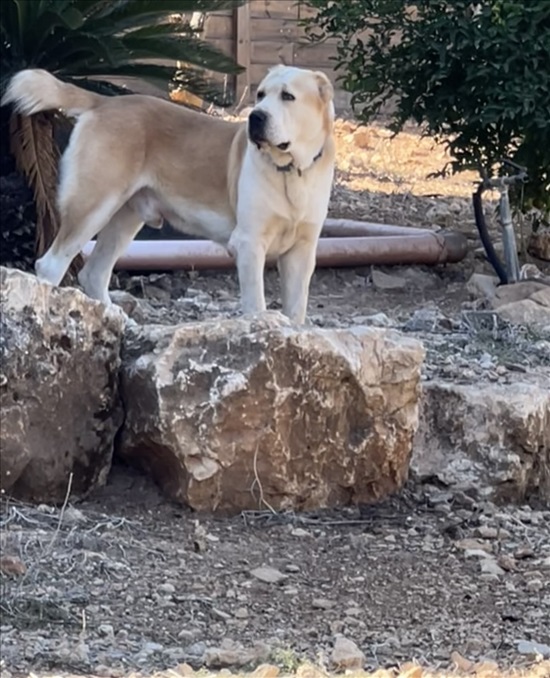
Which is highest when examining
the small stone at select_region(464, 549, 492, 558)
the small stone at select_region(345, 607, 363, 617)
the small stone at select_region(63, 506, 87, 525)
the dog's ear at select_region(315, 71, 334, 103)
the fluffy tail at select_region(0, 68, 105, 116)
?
the dog's ear at select_region(315, 71, 334, 103)

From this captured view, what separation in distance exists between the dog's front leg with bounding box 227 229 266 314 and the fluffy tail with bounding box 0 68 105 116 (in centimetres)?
118

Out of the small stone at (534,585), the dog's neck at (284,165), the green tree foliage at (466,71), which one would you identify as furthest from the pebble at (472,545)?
the green tree foliage at (466,71)

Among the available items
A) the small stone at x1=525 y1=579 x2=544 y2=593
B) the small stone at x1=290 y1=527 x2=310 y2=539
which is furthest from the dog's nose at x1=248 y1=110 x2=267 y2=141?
the small stone at x1=525 y1=579 x2=544 y2=593

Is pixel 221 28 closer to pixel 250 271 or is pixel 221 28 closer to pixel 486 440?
pixel 250 271

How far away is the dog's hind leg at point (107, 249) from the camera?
6695mm

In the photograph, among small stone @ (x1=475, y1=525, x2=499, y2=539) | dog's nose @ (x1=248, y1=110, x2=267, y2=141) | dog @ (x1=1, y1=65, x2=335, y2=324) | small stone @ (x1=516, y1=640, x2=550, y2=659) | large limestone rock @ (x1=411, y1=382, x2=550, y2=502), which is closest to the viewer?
small stone @ (x1=516, y1=640, x2=550, y2=659)

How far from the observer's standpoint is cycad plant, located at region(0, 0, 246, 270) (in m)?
7.86

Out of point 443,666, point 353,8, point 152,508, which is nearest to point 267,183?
point 152,508

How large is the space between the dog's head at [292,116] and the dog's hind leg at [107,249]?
1158 millimetres

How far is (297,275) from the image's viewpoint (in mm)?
6180

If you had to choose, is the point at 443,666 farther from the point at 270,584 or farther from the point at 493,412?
the point at 493,412

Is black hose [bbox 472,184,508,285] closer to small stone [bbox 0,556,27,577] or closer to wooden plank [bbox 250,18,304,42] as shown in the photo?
small stone [bbox 0,556,27,577]

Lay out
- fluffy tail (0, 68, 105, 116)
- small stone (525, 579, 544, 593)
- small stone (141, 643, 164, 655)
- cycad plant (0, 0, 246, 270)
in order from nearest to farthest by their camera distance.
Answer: small stone (141, 643, 164, 655)
small stone (525, 579, 544, 593)
fluffy tail (0, 68, 105, 116)
cycad plant (0, 0, 246, 270)

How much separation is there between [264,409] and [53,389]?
721 mm
